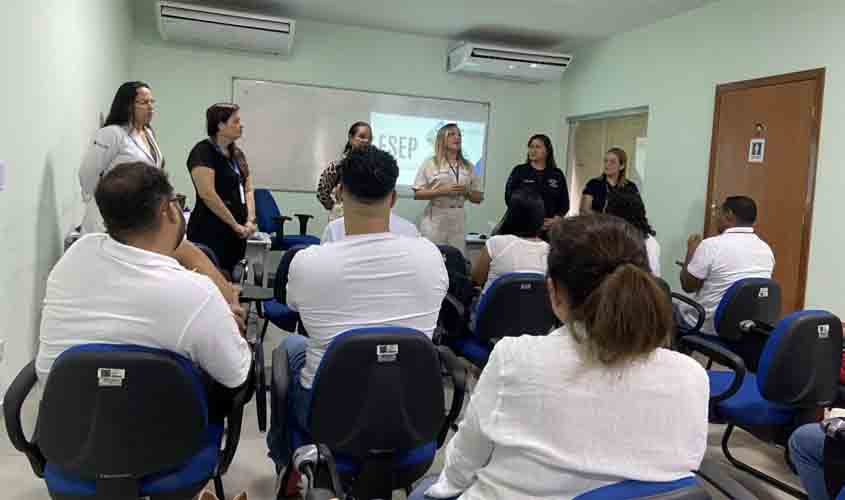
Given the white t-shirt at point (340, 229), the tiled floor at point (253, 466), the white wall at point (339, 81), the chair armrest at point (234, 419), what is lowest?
the tiled floor at point (253, 466)

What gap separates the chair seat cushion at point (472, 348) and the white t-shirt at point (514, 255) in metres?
0.28

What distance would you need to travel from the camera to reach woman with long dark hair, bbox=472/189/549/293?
2945 millimetres

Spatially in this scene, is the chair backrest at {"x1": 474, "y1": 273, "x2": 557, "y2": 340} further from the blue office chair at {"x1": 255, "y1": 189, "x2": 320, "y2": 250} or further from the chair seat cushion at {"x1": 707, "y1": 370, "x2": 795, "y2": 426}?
the blue office chair at {"x1": 255, "y1": 189, "x2": 320, "y2": 250}

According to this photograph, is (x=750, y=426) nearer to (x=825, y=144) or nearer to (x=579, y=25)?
(x=825, y=144)

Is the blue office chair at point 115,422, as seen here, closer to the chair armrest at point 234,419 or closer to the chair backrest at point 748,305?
the chair armrest at point 234,419

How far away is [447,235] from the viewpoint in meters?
5.02

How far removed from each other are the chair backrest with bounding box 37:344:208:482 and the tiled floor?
0.85m

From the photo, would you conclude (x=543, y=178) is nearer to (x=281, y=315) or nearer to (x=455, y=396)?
(x=281, y=315)

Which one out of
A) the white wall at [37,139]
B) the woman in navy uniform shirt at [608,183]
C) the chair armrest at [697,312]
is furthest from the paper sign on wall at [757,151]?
the white wall at [37,139]

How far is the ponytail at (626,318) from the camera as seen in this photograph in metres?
1.02

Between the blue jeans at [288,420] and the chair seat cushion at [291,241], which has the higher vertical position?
the chair seat cushion at [291,241]

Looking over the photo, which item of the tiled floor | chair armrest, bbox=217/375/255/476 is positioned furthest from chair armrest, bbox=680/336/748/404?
chair armrest, bbox=217/375/255/476

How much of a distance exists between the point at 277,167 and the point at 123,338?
5145 millimetres

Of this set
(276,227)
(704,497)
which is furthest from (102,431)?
(276,227)
